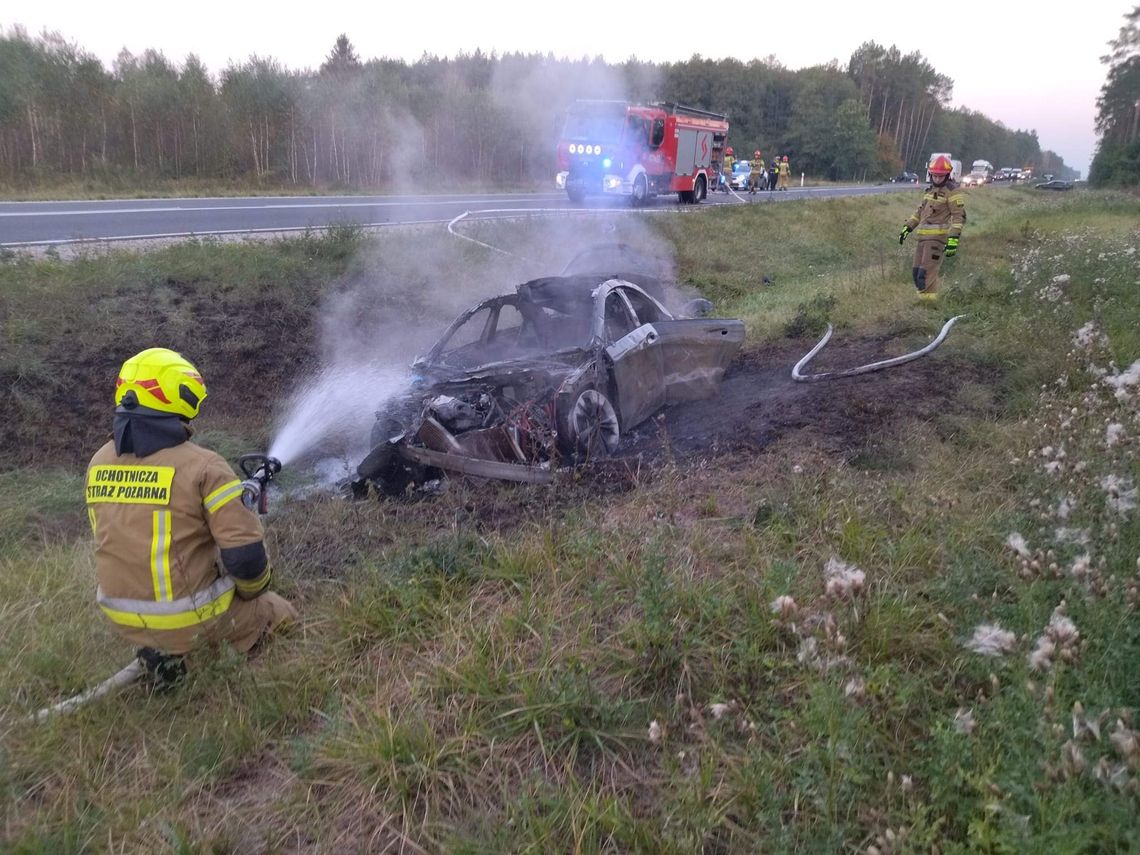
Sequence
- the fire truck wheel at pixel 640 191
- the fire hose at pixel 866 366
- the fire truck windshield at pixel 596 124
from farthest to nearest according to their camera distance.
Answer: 1. the fire truck wheel at pixel 640 191
2. the fire truck windshield at pixel 596 124
3. the fire hose at pixel 866 366

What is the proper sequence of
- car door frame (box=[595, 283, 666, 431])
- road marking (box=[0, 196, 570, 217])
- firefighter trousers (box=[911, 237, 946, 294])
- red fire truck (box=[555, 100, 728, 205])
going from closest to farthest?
car door frame (box=[595, 283, 666, 431]) → firefighter trousers (box=[911, 237, 946, 294]) → road marking (box=[0, 196, 570, 217]) → red fire truck (box=[555, 100, 728, 205])

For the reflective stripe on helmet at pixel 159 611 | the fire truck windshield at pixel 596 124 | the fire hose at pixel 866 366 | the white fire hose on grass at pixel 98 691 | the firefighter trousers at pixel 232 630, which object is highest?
the fire truck windshield at pixel 596 124

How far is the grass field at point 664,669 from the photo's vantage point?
230 cm

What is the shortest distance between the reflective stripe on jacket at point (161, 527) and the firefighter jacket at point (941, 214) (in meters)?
9.22

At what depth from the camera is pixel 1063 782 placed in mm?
2023

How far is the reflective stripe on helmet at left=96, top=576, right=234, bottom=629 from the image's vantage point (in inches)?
128

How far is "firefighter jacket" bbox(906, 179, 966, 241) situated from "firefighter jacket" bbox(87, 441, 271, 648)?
9.20 metres

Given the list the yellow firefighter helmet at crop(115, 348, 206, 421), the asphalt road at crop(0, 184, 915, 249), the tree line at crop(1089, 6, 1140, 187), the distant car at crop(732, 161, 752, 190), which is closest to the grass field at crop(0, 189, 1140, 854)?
the yellow firefighter helmet at crop(115, 348, 206, 421)

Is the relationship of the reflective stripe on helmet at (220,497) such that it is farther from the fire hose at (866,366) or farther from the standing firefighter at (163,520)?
the fire hose at (866,366)

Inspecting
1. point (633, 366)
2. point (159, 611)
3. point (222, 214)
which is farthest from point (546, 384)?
point (222, 214)

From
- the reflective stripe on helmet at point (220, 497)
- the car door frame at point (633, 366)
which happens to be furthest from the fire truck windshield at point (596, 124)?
the reflective stripe on helmet at point (220, 497)

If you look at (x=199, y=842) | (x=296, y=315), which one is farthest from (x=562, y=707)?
(x=296, y=315)

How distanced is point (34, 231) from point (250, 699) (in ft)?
39.8

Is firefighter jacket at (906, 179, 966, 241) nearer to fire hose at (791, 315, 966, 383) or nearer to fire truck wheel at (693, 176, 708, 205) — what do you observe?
fire hose at (791, 315, 966, 383)
